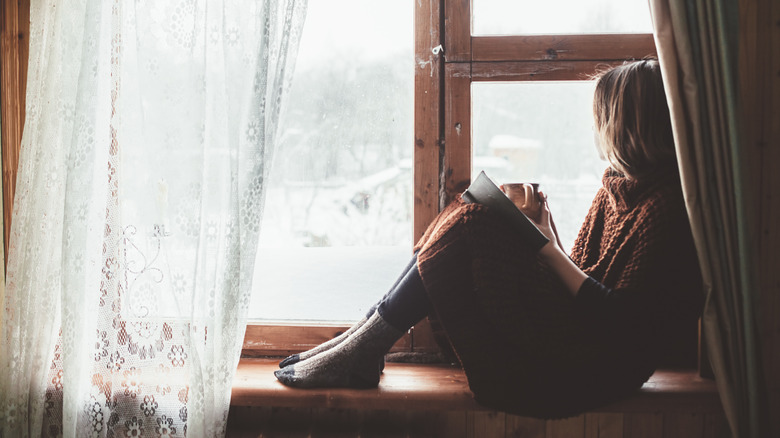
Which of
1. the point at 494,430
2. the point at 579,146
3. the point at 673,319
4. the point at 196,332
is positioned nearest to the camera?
the point at 673,319

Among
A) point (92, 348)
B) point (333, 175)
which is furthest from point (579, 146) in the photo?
point (92, 348)

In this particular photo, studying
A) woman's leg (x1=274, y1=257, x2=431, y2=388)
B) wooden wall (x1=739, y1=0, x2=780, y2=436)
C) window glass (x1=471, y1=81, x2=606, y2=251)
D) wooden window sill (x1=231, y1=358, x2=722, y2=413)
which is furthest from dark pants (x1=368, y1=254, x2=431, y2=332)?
wooden wall (x1=739, y1=0, x2=780, y2=436)

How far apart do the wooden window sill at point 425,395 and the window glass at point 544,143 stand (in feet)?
1.60

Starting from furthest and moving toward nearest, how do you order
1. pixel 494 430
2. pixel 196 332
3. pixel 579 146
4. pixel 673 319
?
pixel 579 146 → pixel 494 430 → pixel 196 332 → pixel 673 319

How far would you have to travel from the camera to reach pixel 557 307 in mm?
1350

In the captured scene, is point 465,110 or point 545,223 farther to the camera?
point 465,110

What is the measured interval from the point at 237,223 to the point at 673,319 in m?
1.00

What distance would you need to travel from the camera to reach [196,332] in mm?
1407

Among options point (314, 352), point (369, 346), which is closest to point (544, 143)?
point (369, 346)

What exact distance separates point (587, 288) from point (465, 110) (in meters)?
0.61

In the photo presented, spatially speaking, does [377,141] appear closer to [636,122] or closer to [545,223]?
[545,223]

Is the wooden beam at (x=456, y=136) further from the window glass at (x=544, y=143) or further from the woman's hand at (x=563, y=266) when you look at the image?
the woman's hand at (x=563, y=266)

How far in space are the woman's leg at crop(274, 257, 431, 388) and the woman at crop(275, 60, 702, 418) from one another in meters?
0.08

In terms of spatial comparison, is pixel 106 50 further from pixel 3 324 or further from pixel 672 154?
pixel 672 154
